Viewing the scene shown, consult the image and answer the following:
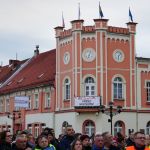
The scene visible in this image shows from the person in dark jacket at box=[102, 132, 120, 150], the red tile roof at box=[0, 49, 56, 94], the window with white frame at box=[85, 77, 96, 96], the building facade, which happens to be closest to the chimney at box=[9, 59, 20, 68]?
the red tile roof at box=[0, 49, 56, 94]

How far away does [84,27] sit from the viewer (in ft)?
144

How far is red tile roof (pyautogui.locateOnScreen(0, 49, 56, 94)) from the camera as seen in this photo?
49.8 m

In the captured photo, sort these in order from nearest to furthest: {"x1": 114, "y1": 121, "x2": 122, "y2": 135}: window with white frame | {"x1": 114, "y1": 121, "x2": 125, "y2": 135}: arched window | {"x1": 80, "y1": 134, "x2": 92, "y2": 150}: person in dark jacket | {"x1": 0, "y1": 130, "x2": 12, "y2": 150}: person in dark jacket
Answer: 1. {"x1": 80, "y1": 134, "x2": 92, "y2": 150}: person in dark jacket
2. {"x1": 0, "y1": 130, "x2": 12, "y2": 150}: person in dark jacket
3. {"x1": 114, "y1": 121, "x2": 122, "y2": 135}: window with white frame
4. {"x1": 114, "y1": 121, "x2": 125, "y2": 135}: arched window

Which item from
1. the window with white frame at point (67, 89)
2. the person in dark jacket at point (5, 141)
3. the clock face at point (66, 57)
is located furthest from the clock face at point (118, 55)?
the person in dark jacket at point (5, 141)

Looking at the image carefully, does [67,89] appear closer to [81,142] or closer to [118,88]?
[118,88]

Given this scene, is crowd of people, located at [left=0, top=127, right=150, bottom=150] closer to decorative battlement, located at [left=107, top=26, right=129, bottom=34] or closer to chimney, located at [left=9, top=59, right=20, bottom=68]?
decorative battlement, located at [left=107, top=26, right=129, bottom=34]

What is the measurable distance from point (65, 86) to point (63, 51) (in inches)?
124

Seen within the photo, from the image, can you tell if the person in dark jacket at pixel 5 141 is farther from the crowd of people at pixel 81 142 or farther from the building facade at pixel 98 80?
the building facade at pixel 98 80

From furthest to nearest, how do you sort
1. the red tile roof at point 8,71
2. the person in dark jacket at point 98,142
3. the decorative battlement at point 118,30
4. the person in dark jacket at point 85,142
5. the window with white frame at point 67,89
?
1. the red tile roof at point 8,71
2. the window with white frame at point 67,89
3. the decorative battlement at point 118,30
4. the person in dark jacket at point 85,142
5. the person in dark jacket at point 98,142

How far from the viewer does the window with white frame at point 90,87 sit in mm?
43688

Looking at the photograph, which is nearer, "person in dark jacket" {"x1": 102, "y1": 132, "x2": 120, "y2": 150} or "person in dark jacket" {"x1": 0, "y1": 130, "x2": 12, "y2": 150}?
"person in dark jacket" {"x1": 102, "y1": 132, "x2": 120, "y2": 150}

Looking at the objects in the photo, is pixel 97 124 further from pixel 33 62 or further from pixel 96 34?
pixel 33 62

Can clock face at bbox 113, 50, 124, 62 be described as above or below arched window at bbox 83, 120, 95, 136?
above

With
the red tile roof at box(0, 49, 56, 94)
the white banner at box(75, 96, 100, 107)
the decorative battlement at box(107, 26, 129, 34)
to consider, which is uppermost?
the decorative battlement at box(107, 26, 129, 34)
